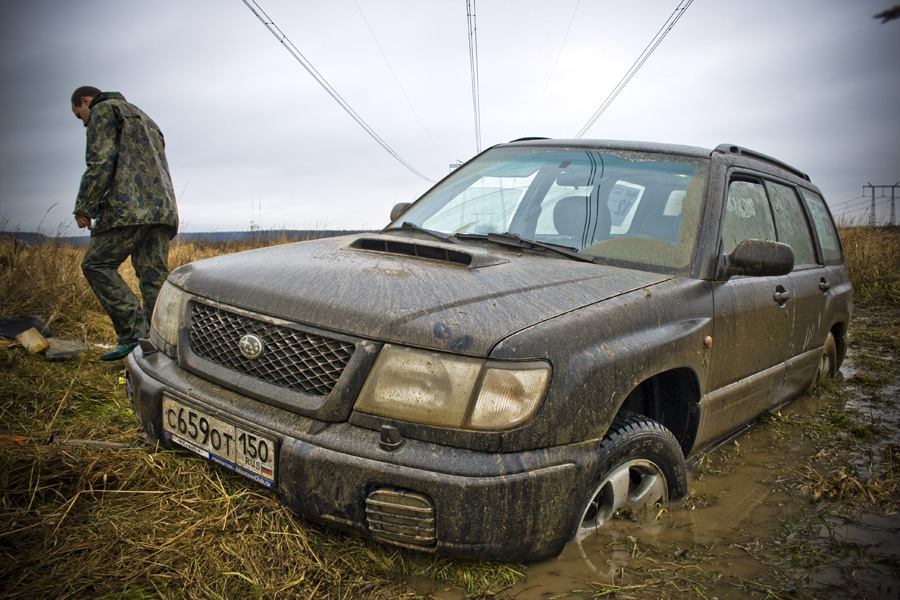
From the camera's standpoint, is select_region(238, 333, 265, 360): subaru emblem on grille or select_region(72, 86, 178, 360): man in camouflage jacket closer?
select_region(238, 333, 265, 360): subaru emblem on grille

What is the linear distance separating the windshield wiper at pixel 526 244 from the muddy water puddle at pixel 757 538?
104cm

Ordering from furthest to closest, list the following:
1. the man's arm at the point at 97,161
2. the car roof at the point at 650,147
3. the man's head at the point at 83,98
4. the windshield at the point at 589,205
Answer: the man's head at the point at 83,98, the man's arm at the point at 97,161, the car roof at the point at 650,147, the windshield at the point at 589,205

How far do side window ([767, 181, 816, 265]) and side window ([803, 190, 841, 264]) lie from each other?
22 centimetres

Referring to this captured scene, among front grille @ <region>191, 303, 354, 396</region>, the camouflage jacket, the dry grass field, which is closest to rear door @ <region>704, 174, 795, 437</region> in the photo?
the dry grass field

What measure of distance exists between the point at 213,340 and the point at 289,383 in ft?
1.38

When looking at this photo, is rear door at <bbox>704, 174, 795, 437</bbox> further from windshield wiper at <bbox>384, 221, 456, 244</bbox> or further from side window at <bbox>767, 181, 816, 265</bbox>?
windshield wiper at <bbox>384, 221, 456, 244</bbox>

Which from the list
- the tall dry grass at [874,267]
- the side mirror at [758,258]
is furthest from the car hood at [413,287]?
the tall dry grass at [874,267]

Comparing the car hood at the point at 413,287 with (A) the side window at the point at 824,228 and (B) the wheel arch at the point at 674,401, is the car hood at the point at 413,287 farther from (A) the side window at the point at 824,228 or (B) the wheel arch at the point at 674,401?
A: (A) the side window at the point at 824,228

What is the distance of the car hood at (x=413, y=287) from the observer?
1.70m

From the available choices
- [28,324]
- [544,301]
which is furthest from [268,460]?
[28,324]

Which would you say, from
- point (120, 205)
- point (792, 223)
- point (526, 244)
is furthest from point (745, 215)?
point (120, 205)

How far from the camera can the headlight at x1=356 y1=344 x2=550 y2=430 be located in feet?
5.34

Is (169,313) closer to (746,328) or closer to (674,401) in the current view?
(674,401)

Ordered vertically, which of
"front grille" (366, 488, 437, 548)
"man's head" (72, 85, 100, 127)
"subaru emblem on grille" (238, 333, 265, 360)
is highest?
"man's head" (72, 85, 100, 127)
